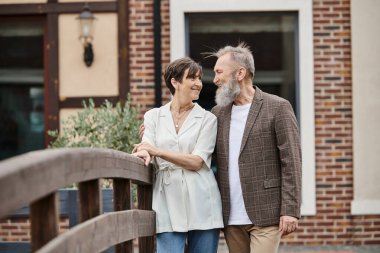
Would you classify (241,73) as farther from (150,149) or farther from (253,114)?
(150,149)

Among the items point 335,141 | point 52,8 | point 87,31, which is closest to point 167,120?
point 87,31

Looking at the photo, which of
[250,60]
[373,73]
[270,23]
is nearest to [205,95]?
[270,23]

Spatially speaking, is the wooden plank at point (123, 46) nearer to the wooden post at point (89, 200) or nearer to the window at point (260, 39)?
the window at point (260, 39)

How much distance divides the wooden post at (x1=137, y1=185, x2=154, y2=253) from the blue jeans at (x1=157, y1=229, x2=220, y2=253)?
352mm

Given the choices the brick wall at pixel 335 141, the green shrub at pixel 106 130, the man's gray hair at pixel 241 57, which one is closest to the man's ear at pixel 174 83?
the man's gray hair at pixel 241 57

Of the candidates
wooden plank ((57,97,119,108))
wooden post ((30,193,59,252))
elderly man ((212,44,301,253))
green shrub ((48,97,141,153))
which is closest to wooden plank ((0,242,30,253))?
elderly man ((212,44,301,253))

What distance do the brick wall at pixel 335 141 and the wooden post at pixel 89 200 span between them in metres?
6.46

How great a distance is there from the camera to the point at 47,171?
309 centimetres

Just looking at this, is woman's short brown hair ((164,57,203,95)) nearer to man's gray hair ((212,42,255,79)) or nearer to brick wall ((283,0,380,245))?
man's gray hair ((212,42,255,79))

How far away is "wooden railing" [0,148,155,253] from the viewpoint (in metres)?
2.80

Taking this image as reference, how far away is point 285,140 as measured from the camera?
5199 millimetres

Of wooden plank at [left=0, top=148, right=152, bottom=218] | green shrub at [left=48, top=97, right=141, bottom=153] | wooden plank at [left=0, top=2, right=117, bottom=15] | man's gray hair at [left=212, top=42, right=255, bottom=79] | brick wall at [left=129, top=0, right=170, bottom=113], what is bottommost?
wooden plank at [left=0, top=148, right=152, bottom=218]

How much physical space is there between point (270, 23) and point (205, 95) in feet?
3.59

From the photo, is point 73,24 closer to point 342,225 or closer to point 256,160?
point 342,225
